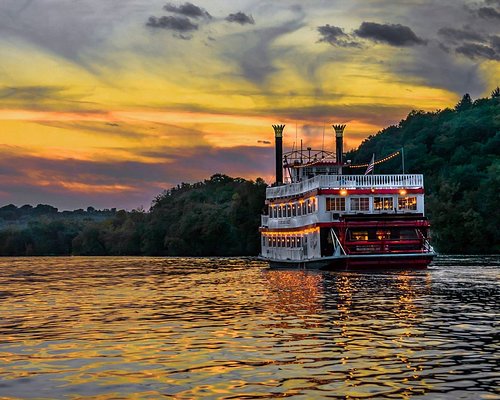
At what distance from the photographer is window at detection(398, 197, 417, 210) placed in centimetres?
7194

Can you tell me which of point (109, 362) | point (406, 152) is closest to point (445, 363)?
point (109, 362)

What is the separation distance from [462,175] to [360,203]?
66.7 metres

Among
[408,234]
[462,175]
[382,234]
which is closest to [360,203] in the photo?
[382,234]

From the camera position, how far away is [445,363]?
22.3m

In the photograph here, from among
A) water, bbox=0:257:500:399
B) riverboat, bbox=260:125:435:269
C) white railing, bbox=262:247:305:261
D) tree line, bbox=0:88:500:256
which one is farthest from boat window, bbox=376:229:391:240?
tree line, bbox=0:88:500:256

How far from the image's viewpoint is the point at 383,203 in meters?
71.7

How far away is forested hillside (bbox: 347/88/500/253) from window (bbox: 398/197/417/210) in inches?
2083

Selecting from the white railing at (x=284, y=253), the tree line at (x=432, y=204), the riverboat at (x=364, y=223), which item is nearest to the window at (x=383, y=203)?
the riverboat at (x=364, y=223)

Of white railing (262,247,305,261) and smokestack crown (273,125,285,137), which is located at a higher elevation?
smokestack crown (273,125,285,137)

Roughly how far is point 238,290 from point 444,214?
258 ft

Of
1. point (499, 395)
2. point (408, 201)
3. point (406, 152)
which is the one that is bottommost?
point (499, 395)

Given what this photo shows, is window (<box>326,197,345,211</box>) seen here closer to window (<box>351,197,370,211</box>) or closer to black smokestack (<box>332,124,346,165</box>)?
window (<box>351,197,370,211</box>)

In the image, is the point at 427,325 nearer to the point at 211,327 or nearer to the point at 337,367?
the point at 211,327

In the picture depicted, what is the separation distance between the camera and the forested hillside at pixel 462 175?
A: 12338 centimetres
